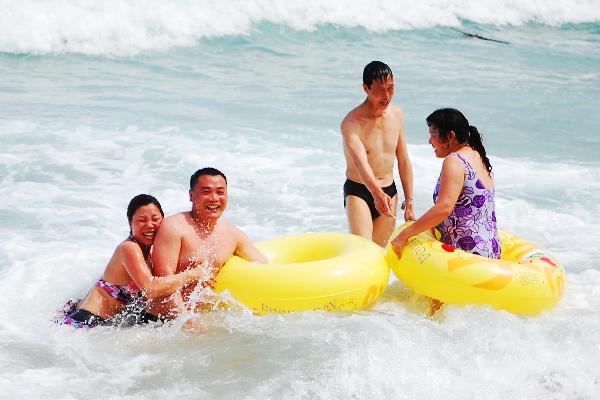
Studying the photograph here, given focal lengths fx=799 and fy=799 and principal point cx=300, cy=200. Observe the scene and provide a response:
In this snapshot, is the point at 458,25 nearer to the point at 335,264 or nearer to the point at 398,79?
the point at 398,79

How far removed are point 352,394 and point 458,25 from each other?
18364 millimetres

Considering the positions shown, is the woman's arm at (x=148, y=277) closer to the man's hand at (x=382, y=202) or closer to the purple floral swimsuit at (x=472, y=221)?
the man's hand at (x=382, y=202)

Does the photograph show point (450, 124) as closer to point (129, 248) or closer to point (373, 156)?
point (373, 156)

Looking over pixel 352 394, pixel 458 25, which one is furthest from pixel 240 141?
pixel 458 25

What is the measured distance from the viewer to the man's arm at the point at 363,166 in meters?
4.61

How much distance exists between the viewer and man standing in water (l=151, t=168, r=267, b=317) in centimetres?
416

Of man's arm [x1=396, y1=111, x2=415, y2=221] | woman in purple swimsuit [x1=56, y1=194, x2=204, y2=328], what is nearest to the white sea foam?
man's arm [x1=396, y1=111, x2=415, y2=221]

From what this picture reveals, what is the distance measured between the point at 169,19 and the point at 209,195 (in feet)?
42.4

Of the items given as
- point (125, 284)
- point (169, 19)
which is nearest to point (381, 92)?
point (125, 284)

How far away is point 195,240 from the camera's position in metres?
4.22

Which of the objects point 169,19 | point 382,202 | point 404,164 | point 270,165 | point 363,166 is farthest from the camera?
point 169,19

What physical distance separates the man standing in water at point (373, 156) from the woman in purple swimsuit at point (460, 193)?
0.44 m

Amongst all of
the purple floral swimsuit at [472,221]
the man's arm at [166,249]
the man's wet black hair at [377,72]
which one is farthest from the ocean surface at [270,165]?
the man's wet black hair at [377,72]

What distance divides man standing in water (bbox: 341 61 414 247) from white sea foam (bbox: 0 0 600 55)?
35.4 feet
